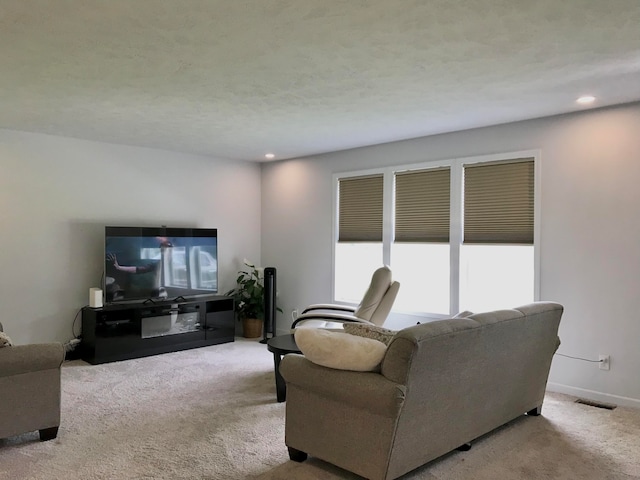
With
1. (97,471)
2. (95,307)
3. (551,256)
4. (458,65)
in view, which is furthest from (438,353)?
(95,307)

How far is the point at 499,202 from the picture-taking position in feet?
15.5

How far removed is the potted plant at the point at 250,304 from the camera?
6.59 metres

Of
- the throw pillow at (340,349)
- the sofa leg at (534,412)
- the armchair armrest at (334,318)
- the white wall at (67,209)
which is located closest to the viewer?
the throw pillow at (340,349)

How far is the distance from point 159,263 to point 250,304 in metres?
1.36

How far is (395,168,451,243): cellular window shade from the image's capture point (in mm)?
5129

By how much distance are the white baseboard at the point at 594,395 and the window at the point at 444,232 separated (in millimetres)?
781

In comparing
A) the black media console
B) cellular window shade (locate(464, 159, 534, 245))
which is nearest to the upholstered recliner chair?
cellular window shade (locate(464, 159, 534, 245))

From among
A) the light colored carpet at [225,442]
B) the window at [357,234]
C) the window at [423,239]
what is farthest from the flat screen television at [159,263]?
the window at [423,239]

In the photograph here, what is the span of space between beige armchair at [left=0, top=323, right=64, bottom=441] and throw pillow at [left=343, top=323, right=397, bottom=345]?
1845 mm

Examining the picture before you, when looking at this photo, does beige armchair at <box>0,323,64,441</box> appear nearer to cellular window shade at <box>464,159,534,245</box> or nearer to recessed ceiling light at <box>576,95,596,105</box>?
cellular window shade at <box>464,159,534,245</box>

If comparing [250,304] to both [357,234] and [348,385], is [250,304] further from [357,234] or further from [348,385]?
[348,385]

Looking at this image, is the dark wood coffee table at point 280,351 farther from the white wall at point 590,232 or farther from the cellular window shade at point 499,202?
the white wall at point 590,232

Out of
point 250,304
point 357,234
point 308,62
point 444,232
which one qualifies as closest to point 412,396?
point 308,62

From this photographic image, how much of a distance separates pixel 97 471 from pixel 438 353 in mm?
1968
